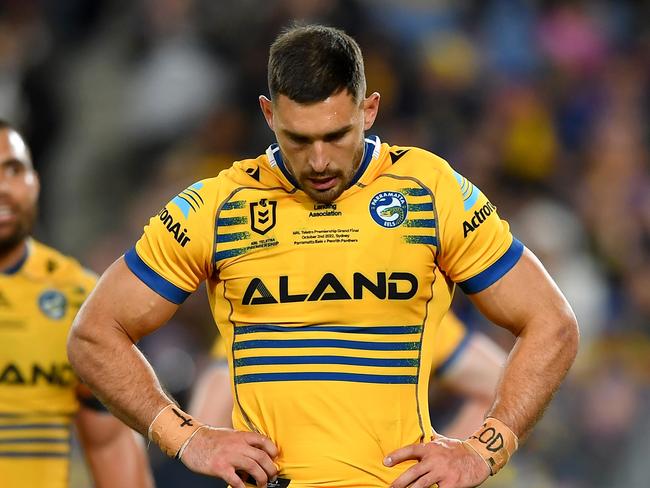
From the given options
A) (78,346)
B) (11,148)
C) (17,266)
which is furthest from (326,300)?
(11,148)

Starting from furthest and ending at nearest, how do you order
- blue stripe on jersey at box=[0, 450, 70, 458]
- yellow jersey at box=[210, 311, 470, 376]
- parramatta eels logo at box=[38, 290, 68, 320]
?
yellow jersey at box=[210, 311, 470, 376] < parramatta eels logo at box=[38, 290, 68, 320] < blue stripe on jersey at box=[0, 450, 70, 458]

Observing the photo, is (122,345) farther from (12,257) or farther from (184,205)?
(12,257)

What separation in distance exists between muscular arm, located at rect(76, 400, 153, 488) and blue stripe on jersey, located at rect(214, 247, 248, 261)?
1.75 m

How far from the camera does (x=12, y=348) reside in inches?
236

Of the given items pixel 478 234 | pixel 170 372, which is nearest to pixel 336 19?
pixel 170 372

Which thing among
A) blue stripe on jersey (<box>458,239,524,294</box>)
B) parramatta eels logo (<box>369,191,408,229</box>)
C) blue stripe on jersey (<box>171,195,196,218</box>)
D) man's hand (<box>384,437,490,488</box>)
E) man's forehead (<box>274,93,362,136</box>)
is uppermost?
man's forehead (<box>274,93,362,136</box>)

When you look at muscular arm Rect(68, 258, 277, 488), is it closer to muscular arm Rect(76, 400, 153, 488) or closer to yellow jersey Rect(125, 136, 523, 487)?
yellow jersey Rect(125, 136, 523, 487)

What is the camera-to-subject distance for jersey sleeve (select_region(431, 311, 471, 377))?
6.97m

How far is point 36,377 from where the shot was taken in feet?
19.7

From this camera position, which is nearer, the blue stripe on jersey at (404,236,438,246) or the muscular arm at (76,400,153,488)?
the blue stripe on jersey at (404,236,438,246)

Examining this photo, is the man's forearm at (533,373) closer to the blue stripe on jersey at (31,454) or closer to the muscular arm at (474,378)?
the blue stripe on jersey at (31,454)

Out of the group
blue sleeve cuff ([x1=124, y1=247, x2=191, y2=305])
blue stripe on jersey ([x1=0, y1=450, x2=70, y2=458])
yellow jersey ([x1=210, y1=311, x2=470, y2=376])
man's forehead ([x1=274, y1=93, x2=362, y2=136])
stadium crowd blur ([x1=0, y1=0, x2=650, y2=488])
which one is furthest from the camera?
stadium crowd blur ([x1=0, y1=0, x2=650, y2=488])

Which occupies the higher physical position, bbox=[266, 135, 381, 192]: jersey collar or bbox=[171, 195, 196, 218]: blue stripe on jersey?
bbox=[266, 135, 381, 192]: jersey collar

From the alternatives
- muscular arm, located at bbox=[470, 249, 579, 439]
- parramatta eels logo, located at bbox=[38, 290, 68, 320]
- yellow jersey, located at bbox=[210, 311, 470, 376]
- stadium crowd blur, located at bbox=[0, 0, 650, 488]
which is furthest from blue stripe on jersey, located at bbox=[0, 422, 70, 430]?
stadium crowd blur, located at bbox=[0, 0, 650, 488]
